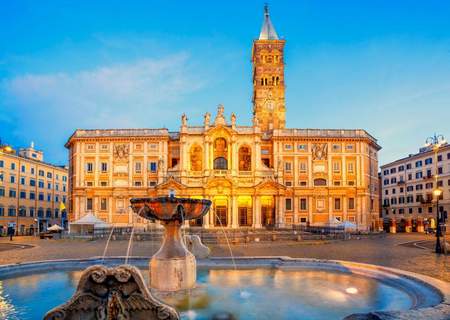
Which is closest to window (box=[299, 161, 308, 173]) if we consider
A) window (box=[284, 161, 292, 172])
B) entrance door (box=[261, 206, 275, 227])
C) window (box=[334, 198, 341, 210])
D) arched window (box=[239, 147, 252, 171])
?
window (box=[284, 161, 292, 172])

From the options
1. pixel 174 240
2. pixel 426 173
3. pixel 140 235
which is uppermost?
pixel 426 173

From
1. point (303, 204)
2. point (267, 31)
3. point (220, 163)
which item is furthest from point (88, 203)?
point (267, 31)

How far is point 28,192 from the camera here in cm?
6231

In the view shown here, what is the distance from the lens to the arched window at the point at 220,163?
55125 mm

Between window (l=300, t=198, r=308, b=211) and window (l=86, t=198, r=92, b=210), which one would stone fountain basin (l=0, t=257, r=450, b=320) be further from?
window (l=86, t=198, r=92, b=210)

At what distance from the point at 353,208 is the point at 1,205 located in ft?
175

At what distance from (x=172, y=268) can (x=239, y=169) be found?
46.7 metres

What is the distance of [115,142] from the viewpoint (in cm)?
5609

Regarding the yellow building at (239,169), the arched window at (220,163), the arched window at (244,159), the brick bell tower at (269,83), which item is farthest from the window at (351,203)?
the arched window at (220,163)

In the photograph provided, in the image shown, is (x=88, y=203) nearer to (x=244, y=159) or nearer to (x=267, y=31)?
(x=244, y=159)

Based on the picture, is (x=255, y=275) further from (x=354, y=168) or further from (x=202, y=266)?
(x=354, y=168)

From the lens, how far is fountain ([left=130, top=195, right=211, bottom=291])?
372 inches

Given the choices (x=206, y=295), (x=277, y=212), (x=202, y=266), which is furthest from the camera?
(x=277, y=212)

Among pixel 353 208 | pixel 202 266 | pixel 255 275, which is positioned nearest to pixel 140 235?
pixel 202 266
